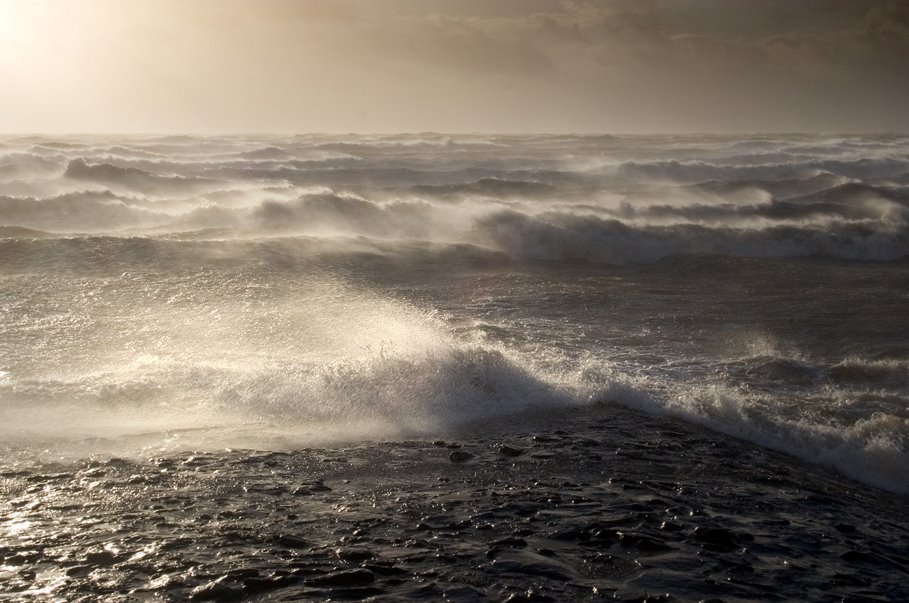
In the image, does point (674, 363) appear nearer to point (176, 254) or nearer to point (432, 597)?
point (432, 597)

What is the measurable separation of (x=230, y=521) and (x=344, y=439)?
194cm

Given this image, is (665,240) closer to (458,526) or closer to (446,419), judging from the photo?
(446,419)

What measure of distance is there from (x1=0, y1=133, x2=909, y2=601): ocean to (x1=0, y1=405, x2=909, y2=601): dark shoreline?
24 mm

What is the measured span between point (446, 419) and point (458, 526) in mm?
2489

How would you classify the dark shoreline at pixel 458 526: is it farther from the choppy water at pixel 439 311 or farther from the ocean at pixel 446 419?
the choppy water at pixel 439 311

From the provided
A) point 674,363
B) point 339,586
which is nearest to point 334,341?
point 674,363

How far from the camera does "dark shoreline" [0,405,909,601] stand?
5.49 meters

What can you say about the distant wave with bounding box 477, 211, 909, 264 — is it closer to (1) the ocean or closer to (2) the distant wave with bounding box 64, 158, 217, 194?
(1) the ocean

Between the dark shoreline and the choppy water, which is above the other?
the choppy water

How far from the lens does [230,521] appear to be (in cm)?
630

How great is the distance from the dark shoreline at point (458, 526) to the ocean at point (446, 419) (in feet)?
0.08

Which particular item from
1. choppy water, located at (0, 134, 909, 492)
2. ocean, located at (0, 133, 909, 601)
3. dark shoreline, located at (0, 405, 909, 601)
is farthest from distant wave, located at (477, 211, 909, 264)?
dark shoreline, located at (0, 405, 909, 601)

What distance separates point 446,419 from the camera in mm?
8758

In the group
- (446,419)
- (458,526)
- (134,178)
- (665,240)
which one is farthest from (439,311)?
(134,178)
